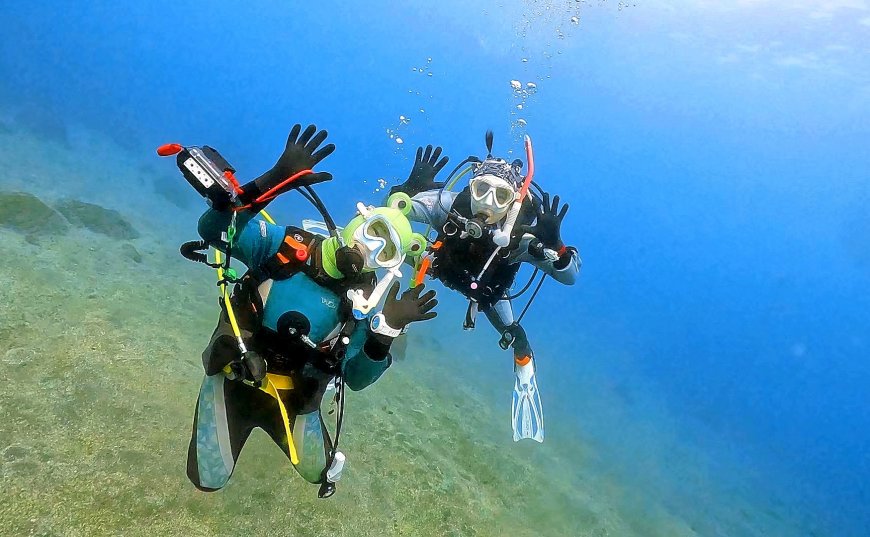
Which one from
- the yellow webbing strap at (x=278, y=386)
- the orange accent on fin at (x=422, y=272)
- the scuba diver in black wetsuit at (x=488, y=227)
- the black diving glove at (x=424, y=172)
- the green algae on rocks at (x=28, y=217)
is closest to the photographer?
the yellow webbing strap at (x=278, y=386)

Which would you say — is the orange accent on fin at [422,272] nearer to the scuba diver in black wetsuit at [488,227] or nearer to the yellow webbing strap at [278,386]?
the scuba diver in black wetsuit at [488,227]

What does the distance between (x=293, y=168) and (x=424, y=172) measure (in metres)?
3.43

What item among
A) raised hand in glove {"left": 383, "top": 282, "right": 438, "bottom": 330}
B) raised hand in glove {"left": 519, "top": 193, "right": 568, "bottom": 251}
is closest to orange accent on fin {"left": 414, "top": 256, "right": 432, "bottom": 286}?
raised hand in glove {"left": 383, "top": 282, "right": 438, "bottom": 330}

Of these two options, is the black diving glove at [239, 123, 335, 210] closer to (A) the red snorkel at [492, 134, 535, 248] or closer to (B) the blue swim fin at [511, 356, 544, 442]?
(A) the red snorkel at [492, 134, 535, 248]

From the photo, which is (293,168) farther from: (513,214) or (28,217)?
(28,217)

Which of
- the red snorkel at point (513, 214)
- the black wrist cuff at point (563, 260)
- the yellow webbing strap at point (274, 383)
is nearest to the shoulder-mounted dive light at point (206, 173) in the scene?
the yellow webbing strap at point (274, 383)

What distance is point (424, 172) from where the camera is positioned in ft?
21.4

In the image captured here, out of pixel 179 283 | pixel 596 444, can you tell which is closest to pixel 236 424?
pixel 179 283

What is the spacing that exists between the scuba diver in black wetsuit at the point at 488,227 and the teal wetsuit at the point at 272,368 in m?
1.79

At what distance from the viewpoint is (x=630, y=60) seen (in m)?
62.3

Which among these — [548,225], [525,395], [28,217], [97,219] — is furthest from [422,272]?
[97,219]

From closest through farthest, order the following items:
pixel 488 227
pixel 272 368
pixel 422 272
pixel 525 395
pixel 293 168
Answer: pixel 293 168
pixel 272 368
pixel 422 272
pixel 488 227
pixel 525 395

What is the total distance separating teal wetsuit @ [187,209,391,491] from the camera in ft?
11.3

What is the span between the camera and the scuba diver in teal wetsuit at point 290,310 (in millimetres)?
3205
